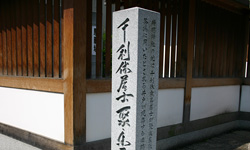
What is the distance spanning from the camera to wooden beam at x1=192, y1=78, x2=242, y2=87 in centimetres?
657

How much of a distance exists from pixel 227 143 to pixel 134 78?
5397 millimetres

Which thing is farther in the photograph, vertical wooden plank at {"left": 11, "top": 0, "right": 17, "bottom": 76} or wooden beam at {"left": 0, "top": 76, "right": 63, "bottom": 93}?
vertical wooden plank at {"left": 11, "top": 0, "right": 17, "bottom": 76}

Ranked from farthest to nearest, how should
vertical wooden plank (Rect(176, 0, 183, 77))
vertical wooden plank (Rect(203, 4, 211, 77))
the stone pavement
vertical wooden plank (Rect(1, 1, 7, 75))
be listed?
vertical wooden plank (Rect(203, 4, 211, 77)), the stone pavement, vertical wooden plank (Rect(176, 0, 183, 77)), vertical wooden plank (Rect(1, 1, 7, 75))

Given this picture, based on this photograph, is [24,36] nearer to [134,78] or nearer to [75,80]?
[75,80]

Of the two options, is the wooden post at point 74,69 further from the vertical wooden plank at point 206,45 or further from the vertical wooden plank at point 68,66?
the vertical wooden plank at point 206,45

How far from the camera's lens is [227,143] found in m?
6.68

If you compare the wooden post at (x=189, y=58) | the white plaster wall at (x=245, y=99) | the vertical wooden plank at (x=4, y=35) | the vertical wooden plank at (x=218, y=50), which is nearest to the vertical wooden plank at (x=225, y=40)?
the vertical wooden plank at (x=218, y=50)

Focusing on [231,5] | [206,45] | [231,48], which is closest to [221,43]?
[231,48]

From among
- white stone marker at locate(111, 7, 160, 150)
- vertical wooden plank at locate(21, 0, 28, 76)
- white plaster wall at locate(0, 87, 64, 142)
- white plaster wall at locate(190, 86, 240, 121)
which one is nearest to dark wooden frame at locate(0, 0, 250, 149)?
white plaster wall at locate(0, 87, 64, 142)

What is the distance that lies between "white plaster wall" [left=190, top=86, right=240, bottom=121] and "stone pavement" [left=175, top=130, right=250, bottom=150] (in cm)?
78

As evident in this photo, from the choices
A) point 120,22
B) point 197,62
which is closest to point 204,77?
point 197,62

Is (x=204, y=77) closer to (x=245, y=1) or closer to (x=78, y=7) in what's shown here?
(x=245, y=1)

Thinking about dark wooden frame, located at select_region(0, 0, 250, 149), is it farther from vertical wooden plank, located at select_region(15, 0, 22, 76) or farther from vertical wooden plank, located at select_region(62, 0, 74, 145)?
vertical wooden plank, located at select_region(15, 0, 22, 76)

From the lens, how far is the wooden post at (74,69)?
393 centimetres
